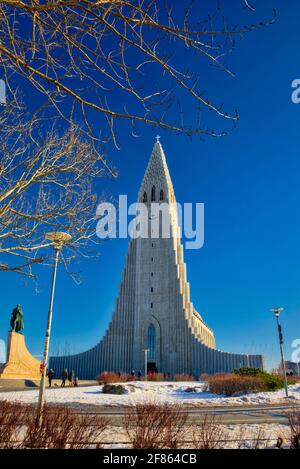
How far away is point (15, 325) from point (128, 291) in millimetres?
21768

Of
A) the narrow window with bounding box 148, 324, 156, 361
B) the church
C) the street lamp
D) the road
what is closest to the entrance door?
the church

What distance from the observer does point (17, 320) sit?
36.9m

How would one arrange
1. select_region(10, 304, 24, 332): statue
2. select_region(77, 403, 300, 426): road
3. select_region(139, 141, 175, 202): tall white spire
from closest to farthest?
select_region(77, 403, 300, 426): road → select_region(10, 304, 24, 332): statue → select_region(139, 141, 175, 202): tall white spire

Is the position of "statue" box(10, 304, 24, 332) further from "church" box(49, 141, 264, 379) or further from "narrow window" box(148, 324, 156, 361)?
"narrow window" box(148, 324, 156, 361)

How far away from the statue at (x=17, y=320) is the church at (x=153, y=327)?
17.6 metres

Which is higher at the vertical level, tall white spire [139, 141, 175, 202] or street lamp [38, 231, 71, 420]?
tall white spire [139, 141, 175, 202]

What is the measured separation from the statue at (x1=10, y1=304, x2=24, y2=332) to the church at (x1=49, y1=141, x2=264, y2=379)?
57.6 feet

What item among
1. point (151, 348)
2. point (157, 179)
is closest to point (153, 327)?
point (151, 348)

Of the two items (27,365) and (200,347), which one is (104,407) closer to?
(27,365)

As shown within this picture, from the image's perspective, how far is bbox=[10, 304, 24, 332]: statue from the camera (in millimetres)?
36509

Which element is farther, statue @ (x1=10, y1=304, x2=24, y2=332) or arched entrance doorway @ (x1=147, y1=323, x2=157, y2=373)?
arched entrance doorway @ (x1=147, y1=323, x2=157, y2=373)

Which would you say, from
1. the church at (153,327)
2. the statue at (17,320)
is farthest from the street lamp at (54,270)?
the church at (153,327)

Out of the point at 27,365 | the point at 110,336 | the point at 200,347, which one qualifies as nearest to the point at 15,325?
the point at 27,365

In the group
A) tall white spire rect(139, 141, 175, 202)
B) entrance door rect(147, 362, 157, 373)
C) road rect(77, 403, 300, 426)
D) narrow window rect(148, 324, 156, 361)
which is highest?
tall white spire rect(139, 141, 175, 202)
